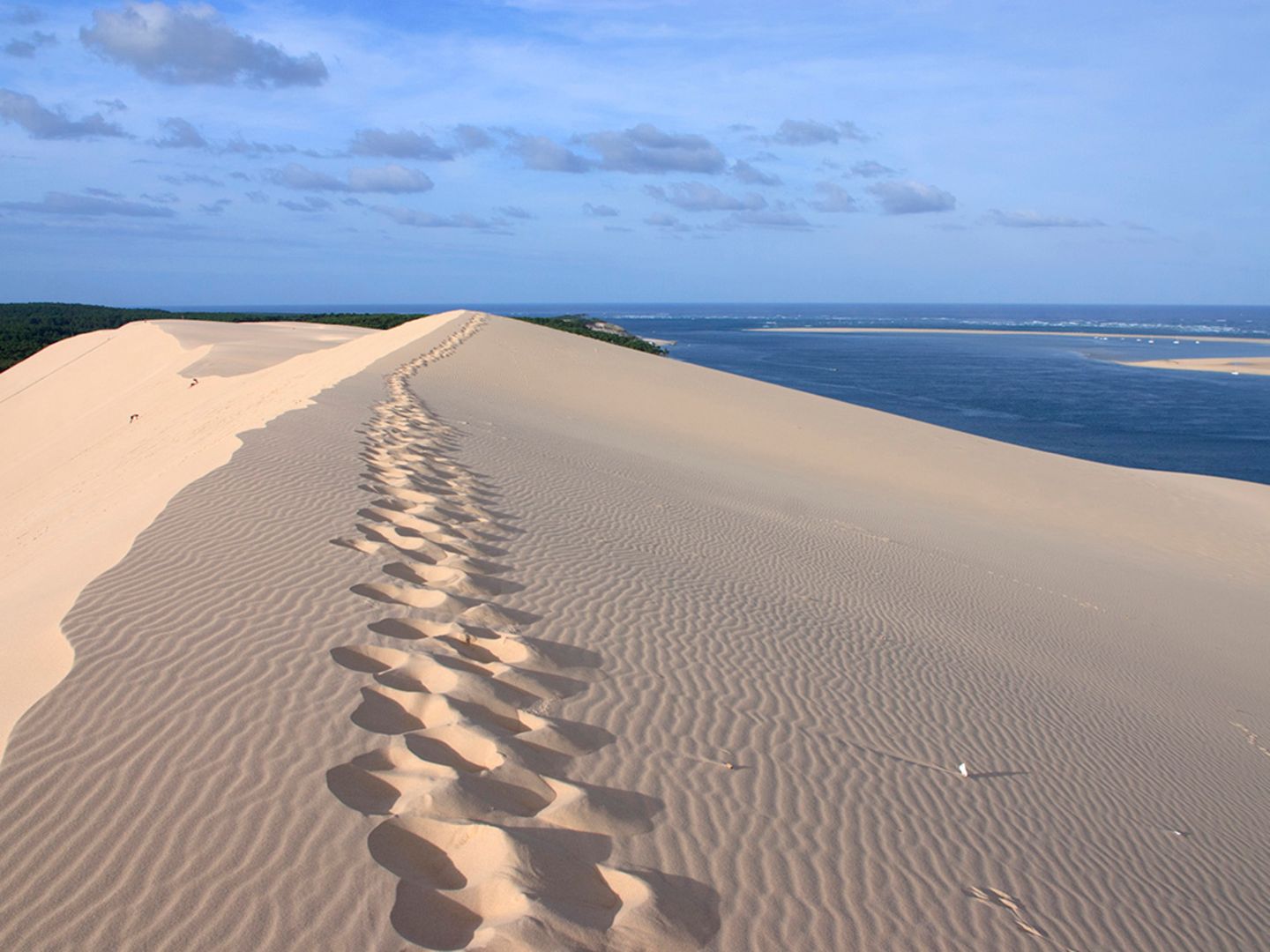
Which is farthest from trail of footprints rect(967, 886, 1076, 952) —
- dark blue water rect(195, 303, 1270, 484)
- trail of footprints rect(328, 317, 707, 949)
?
dark blue water rect(195, 303, 1270, 484)

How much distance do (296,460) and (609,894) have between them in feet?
19.2

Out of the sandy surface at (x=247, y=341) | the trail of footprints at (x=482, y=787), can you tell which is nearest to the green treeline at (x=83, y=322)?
the sandy surface at (x=247, y=341)

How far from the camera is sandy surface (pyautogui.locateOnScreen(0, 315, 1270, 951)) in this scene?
2881 millimetres

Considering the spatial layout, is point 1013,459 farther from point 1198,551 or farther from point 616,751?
point 616,751

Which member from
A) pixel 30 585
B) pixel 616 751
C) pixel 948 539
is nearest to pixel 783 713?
pixel 616 751

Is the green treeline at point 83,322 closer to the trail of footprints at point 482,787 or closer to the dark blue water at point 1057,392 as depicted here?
the dark blue water at point 1057,392

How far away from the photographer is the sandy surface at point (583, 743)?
288 centimetres

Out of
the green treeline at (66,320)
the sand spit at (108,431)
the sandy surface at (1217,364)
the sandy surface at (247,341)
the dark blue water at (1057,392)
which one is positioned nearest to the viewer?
the sand spit at (108,431)

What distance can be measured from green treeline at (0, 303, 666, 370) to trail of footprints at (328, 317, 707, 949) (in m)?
34.0

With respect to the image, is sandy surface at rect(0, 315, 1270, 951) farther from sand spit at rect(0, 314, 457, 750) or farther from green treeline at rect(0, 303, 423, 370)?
green treeline at rect(0, 303, 423, 370)

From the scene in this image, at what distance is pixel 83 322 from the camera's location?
51.3m

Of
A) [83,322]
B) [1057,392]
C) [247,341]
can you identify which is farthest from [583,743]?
[83,322]

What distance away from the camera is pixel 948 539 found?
1197cm

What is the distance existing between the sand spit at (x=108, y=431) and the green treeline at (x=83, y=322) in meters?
7.19
